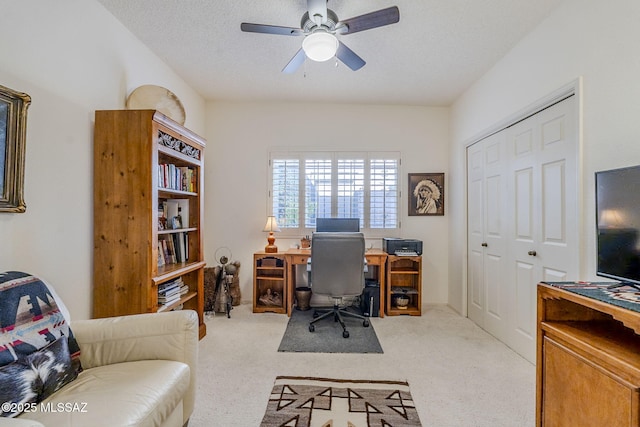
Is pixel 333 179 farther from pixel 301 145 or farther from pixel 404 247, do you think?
pixel 404 247

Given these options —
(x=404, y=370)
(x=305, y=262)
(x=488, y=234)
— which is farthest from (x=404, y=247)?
(x=404, y=370)

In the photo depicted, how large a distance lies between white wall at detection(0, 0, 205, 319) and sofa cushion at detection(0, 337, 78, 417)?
0.61m

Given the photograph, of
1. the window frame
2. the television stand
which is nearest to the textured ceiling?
the window frame

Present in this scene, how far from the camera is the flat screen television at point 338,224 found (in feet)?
11.8

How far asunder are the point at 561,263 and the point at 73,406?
9.46ft

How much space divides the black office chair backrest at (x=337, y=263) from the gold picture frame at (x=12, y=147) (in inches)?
80.9

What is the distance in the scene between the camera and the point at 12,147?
1494 mm

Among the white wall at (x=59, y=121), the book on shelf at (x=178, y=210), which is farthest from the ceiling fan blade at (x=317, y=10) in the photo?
the book on shelf at (x=178, y=210)

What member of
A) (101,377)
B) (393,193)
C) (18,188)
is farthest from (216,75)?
(101,377)

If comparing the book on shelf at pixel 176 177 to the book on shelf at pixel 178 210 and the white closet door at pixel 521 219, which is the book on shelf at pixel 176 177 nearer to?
the book on shelf at pixel 178 210

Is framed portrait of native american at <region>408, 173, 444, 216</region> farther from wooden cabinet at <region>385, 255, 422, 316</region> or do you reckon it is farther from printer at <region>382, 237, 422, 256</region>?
wooden cabinet at <region>385, 255, 422, 316</region>

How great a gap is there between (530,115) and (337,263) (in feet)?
6.95

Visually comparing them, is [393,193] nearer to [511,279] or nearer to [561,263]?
[511,279]

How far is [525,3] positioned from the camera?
6.64 ft
